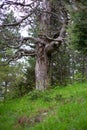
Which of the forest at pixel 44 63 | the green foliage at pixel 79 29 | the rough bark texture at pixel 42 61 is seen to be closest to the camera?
the green foliage at pixel 79 29

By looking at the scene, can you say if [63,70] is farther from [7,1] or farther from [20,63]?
[7,1]

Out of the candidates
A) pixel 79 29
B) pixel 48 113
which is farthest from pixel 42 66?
pixel 79 29

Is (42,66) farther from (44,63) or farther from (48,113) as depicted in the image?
(48,113)

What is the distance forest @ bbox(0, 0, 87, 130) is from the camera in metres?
8.61

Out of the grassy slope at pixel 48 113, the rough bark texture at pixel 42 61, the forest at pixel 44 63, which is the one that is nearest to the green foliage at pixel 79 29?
the forest at pixel 44 63

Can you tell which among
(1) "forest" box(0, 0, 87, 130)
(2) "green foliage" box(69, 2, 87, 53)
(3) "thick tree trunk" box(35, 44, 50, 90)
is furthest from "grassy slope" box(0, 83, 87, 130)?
(3) "thick tree trunk" box(35, 44, 50, 90)

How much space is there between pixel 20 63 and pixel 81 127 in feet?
70.6

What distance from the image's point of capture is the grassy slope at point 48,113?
8984 millimetres

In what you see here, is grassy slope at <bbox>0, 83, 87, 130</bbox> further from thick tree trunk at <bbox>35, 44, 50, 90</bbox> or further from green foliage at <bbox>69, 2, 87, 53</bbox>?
thick tree trunk at <bbox>35, 44, 50, 90</bbox>

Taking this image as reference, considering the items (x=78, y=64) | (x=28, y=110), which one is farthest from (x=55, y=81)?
(x=28, y=110)

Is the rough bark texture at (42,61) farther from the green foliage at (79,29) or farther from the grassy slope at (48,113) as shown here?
the green foliage at (79,29)

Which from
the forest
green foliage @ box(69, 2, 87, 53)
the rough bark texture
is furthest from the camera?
the rough bark texture

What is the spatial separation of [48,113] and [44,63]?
941 cm

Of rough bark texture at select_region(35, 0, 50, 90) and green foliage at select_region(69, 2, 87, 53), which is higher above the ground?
green foliage at select_region(69, 2, 87, 53)
